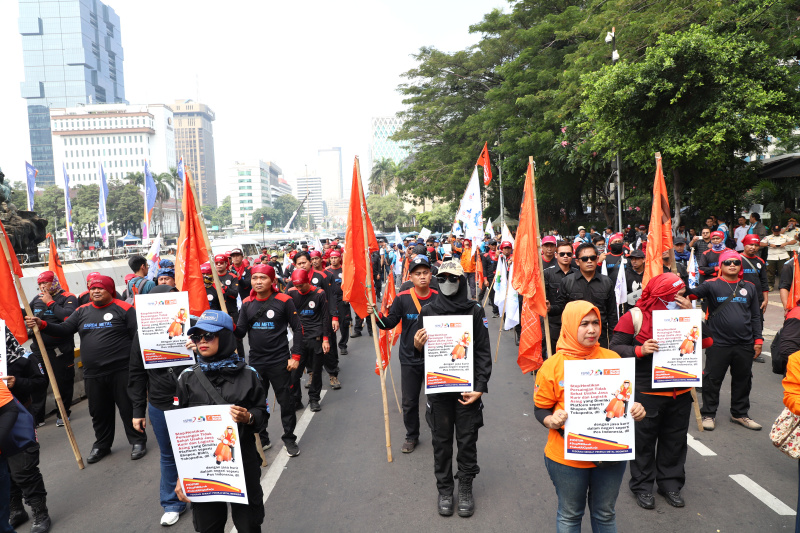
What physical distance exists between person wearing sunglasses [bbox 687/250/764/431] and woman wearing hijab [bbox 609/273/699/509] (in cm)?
173

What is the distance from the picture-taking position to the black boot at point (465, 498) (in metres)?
3.97

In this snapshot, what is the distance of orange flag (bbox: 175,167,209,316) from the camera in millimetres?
5680

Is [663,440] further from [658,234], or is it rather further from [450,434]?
[658,234]

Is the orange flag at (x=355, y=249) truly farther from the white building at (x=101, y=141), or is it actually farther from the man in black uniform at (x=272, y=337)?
the white building at (x=101, y=141)

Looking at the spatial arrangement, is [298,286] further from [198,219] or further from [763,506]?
[763,506]

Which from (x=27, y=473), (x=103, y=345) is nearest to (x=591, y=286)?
(x=103, y=345)

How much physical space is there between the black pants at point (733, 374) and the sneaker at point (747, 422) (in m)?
0.05

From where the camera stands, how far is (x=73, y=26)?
172 m

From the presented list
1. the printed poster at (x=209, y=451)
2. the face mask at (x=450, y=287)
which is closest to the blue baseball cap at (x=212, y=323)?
the printed poster at (x=209, y=451)

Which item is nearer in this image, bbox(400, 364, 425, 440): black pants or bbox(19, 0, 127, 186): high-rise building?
bbox(400, 364, 425, 440): black pants

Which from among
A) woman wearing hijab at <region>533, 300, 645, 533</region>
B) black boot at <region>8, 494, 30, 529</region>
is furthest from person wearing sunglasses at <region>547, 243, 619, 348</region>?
black boot at <region>8, 494, 30, 529</region>

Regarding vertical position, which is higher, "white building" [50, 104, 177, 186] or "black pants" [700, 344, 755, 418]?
"white building" [50, 104, 177, 186]

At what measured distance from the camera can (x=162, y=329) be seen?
15.4 ft

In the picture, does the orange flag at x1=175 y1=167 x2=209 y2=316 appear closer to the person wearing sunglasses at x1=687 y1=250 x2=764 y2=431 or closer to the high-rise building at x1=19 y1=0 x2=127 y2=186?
the person wearing sunglasses at x1=687 y1=250 x2=764 y2=431
